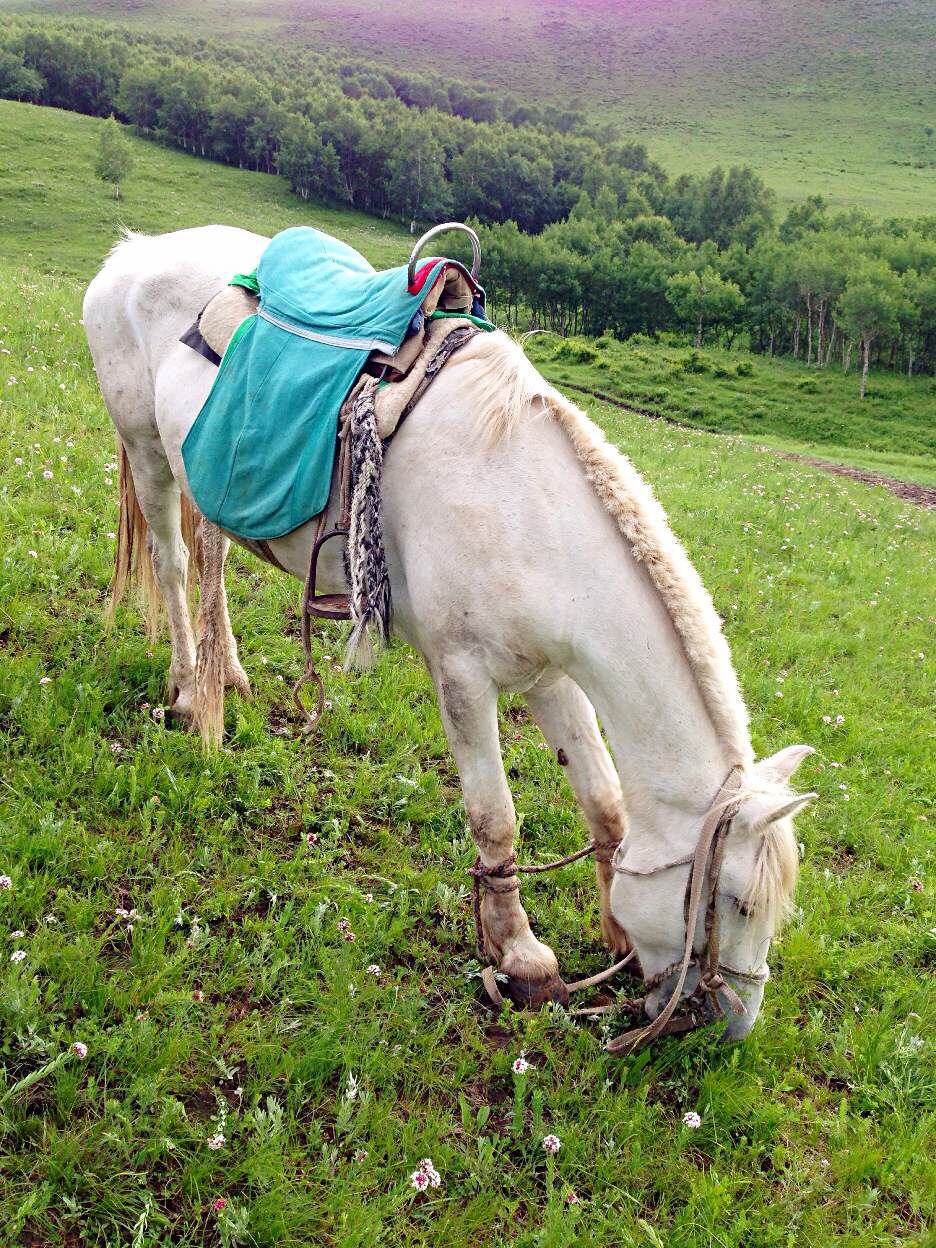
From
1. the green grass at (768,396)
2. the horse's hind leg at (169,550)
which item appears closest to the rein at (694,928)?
the horse's hind leg at (169,550)

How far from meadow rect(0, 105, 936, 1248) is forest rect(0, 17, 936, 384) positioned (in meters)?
56.4

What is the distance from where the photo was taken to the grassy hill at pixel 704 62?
373ft

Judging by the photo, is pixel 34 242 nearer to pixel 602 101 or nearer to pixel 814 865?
pixel 814 865

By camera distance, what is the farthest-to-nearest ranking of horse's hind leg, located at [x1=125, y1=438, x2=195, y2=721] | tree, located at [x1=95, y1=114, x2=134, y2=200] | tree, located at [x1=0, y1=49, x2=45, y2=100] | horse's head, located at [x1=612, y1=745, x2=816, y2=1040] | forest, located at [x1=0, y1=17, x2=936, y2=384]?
tree, located at [x1=0, y1=49, x2=45, y2=100]
forest, located at [x1=0, y1=17, x2=936, y2=384]
tree, located at [x1=95, y1=114, x2=134, y2=200]
horse's hind leg, located at [x1=125, y1=438, x2=195, y2=721]
horse's head, located at [x1=612, y1=745, x2=816, y2=1040]

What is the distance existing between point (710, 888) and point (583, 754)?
858 millimetres

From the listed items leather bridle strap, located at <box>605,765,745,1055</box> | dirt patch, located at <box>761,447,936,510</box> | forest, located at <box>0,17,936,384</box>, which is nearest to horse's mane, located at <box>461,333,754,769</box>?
leather bridle strap, located at <box>605,765,745,1055</box>

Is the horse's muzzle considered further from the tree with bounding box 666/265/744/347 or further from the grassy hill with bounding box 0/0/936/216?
the grassy hill with bounding box 0/0/936/216

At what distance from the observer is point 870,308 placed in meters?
51.2

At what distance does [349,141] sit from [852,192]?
196 ft

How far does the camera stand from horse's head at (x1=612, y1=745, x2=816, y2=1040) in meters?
2.83

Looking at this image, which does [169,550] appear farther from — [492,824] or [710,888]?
[710,888]

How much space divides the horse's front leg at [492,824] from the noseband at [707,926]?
0.47 meters

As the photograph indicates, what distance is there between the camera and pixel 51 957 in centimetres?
309

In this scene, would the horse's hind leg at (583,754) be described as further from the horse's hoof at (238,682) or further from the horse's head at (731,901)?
the horse's hoof at (238,682)
